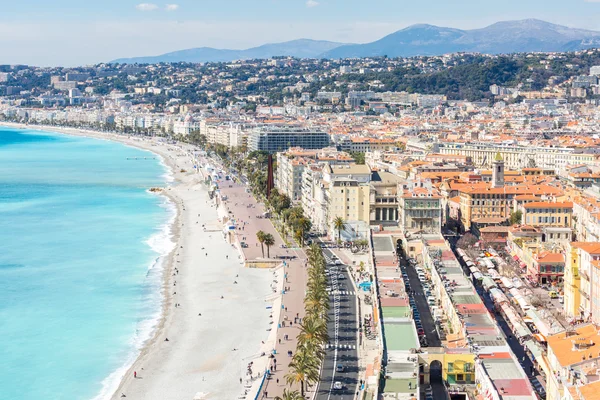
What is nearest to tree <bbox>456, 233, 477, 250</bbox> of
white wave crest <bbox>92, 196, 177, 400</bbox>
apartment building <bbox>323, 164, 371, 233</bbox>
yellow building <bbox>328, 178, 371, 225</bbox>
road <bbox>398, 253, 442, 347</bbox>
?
road <bbox>398, 253, 442, 347</bbox>

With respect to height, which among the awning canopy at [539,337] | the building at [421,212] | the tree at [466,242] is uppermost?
the building at [421,212]

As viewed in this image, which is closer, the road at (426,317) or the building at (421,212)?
the road at (426,317)

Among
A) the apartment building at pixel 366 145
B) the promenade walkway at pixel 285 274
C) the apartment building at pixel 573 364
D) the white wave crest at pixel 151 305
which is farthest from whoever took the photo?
the apartment building at pixel 366 145

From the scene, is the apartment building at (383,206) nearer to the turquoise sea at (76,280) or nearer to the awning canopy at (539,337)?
the turquoise sea at (76,280)

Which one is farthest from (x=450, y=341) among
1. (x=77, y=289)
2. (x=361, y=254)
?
(x=77, y=289)

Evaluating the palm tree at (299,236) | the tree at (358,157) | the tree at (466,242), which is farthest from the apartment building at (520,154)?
the palm tree at (299,236)

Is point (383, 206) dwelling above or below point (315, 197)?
above

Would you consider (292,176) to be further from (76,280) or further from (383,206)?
(76,280)

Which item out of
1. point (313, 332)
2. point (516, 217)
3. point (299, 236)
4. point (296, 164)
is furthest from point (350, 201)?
point (313, 332)
